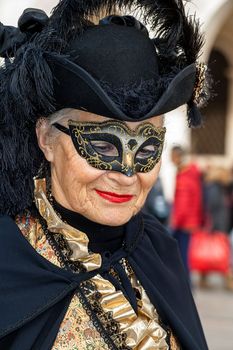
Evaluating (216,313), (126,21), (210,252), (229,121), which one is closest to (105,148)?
(126,21)

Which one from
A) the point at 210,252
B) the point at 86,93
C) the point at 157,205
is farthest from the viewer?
the point at 210,252

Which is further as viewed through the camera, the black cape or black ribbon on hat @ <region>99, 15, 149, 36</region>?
black ribbon on hat @ <region>99, 15, 149, 36</region>

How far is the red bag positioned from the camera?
8.04 meters

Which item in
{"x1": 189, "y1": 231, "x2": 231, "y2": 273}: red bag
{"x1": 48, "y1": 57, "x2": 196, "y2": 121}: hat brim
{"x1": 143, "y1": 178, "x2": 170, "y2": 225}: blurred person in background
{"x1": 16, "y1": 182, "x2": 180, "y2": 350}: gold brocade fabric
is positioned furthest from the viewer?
{"x1": 189, "y1": 231, "x2": 231, "y2": 273}: red bag

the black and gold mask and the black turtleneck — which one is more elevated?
Answer: the black and gold mask

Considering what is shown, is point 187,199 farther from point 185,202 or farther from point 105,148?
point 105,148

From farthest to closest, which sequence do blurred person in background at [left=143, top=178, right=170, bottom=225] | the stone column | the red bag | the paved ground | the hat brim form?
the stone column → the red bag → blurred person in background at [left=143, top=178, right=170, bottom=225] → the paved ground → the hat brim

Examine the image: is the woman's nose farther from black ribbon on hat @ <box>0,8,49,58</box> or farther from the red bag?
the red bag

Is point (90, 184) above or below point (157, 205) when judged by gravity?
above

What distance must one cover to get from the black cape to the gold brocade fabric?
0.12 ft

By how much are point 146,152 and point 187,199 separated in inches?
211

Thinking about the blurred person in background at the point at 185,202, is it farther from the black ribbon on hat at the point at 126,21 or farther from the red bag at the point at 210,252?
the black ribbon on hat at the point at 126,21

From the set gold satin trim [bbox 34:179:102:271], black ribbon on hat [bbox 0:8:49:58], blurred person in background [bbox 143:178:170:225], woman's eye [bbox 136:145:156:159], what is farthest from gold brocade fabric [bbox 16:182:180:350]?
blurred person in background [bbox 143:178:170:225]

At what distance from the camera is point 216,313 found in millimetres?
7047
